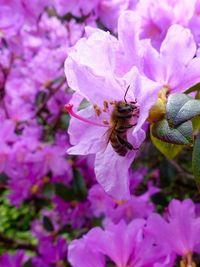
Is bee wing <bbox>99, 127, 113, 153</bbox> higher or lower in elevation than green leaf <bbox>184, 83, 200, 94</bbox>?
lower

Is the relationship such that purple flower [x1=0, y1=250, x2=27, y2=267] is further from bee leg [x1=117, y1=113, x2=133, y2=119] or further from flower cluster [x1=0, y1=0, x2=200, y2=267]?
bee leg [x1=117, y1=113, x2=133, y2=119]

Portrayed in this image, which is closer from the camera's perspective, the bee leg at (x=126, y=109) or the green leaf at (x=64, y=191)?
the bee leg at (x=126, y=109)

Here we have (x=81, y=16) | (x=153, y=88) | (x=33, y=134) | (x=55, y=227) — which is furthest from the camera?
(x=55, y=227)

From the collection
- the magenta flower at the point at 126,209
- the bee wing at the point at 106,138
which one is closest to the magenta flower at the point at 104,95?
the bee wing at the point at 106,138

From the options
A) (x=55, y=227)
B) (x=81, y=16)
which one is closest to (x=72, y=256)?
(x=81, y=16)

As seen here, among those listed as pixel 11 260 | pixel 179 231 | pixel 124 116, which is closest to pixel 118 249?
pixel 179 231

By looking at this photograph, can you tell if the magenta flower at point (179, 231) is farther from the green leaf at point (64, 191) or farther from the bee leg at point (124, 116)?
the green leaf at point (64, 191)

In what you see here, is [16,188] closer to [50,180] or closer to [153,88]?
[50,180]

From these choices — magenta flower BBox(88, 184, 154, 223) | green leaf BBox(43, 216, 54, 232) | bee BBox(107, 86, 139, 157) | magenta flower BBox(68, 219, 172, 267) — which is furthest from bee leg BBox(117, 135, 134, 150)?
green leaf BBox(43, 216, 54, 232)
